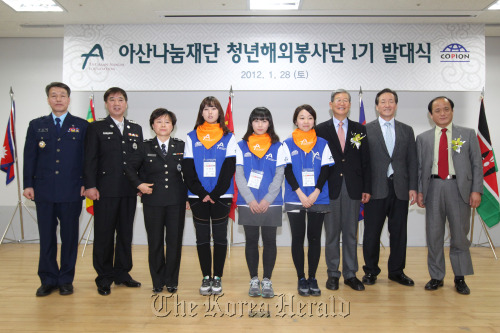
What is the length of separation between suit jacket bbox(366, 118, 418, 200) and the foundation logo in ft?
7.85

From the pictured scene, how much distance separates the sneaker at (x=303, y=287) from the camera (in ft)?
10.1

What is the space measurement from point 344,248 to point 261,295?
2.81ft

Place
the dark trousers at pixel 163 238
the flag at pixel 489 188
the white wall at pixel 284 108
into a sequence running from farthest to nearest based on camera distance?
1. the white wall at pixel 284 108
2. the flag at pixel 489 188
3. the dark trousers at pixel 163 238

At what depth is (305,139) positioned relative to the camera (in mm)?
3141

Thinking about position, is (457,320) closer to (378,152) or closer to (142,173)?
(378,152)

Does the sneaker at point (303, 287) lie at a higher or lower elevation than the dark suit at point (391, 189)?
lower

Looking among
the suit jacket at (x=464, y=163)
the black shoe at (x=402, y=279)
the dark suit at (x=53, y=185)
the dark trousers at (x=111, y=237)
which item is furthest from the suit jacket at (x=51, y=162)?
the suit jacket at (x=464, y=163)

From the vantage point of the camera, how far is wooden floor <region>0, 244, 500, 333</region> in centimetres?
249

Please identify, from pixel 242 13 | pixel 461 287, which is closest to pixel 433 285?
pixel 461 287

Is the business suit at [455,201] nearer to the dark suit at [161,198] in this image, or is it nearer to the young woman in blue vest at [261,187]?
the young woman in blue vest at [261,187]

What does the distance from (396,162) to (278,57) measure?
8.10 feet

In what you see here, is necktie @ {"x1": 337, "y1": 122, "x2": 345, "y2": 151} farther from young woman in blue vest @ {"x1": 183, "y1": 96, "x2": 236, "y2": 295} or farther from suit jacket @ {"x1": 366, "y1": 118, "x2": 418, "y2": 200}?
young woman in blue vest @ {"x1": 183, "y1": 96, "x2": 236, "y2": 295}

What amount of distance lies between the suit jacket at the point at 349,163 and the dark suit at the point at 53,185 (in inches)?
82.7

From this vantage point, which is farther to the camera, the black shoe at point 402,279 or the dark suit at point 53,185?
the black shoe at point 402,279
